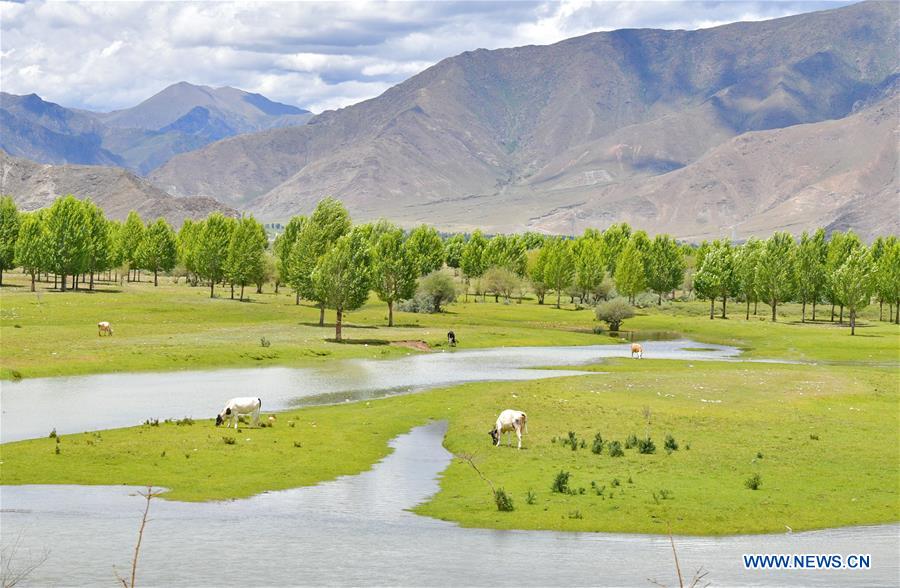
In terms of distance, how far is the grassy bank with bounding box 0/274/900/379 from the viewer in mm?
92438

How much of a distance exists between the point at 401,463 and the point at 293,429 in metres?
9.76

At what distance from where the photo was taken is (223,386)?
79.4 metres

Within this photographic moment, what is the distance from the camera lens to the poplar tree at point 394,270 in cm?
13662

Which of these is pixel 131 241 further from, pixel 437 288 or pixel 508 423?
pixel 508 423

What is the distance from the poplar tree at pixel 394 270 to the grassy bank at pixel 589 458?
6183 centimetres

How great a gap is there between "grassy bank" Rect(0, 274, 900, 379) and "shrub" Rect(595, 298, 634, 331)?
3749 millimetres

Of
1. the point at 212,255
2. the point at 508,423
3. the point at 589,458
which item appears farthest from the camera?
the point at 212,255

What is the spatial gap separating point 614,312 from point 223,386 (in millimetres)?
90675

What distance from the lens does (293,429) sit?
Answer: 58.8m

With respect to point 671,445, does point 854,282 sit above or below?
above

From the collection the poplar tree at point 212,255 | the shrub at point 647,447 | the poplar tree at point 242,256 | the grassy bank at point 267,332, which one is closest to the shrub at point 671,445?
the shrub at point 647,447

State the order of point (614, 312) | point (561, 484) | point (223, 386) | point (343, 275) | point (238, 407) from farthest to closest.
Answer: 1. point (614, 312)
2. point (343, 275)
3. point (223, 386)
4. point (238, 407)
5. point (561, 484)

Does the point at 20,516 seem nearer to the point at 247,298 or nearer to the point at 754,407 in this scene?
the point at 754,407

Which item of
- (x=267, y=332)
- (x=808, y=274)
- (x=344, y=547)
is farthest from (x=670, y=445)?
(x=808, y=274)
